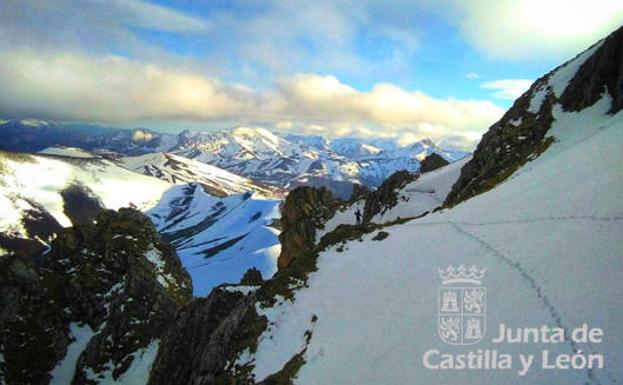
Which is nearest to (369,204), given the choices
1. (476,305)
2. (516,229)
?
(516,229)

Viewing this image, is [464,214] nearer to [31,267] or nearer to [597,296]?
[597,296]


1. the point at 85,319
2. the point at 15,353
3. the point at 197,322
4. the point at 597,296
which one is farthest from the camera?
the point at 85,319

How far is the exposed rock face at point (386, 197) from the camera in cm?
8012

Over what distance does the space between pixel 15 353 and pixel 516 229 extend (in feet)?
234

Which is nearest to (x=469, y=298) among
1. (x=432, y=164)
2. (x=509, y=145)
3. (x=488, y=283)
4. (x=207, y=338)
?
(x=488, y=283)

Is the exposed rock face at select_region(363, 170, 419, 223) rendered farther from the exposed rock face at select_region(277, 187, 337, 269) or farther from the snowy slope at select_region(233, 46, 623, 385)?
the snowy slope at select_region(233, 46, 623, 385)

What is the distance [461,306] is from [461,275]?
3.07 m

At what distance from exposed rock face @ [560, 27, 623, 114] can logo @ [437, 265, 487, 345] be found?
106 ft

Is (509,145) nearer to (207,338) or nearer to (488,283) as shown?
(488,283)

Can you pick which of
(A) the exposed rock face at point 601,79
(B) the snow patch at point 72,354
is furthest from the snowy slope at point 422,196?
(B) the snow patch at point 72,354

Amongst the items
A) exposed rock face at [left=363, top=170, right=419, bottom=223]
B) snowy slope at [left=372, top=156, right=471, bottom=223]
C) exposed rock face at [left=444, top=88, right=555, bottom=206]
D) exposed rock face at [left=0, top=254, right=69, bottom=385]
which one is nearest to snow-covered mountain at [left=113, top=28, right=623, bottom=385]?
exposed rock face at [left=444, top=88, right=555, bottom=206]

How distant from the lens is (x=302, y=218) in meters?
88.2

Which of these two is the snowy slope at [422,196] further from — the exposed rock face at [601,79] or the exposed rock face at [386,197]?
the exposed rock face at [601,79]

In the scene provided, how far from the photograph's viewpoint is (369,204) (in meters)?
Answer: 88.8
